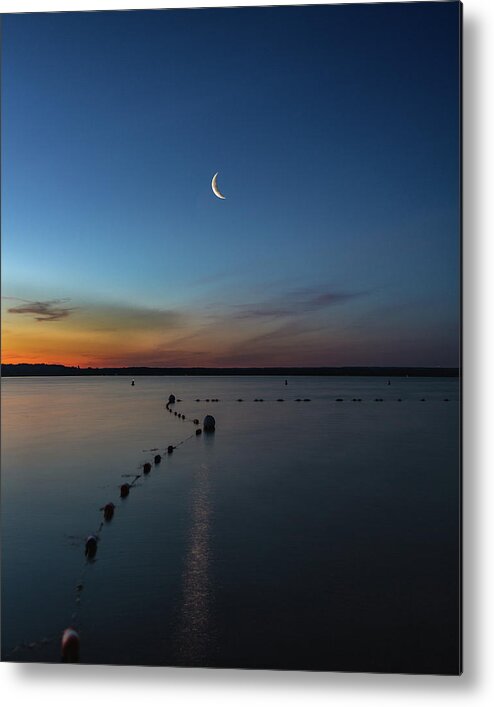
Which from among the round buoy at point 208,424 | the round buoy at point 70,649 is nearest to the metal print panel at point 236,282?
the round buoy at point 70,649

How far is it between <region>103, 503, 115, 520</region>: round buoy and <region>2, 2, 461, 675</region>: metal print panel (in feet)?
0.26

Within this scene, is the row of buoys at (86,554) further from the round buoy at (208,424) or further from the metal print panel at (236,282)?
the round buoy at (208,424)

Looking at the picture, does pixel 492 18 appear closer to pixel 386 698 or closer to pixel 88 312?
pixel 88 312

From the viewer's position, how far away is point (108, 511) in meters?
4.85

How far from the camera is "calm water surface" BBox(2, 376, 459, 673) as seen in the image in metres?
3.37

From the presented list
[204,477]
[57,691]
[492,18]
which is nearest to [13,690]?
[57,691]

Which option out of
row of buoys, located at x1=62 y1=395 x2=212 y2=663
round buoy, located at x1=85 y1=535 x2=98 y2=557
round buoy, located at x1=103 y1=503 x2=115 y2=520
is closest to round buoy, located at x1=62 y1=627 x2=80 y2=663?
row of buoys, located at x1=62 y1=395 x2=212 y2=663

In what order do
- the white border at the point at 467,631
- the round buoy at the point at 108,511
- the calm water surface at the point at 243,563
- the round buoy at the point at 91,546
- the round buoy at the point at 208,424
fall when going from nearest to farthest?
1. the white border at the point at 467,631
2. the calm water surface at the point at 243,563
3. the round buoy at the point at 91,546
4. the round buoy at the point at 108,511
5. the round buoy at the point at 208,424

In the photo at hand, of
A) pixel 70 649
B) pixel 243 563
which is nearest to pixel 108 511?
pixel 243 563

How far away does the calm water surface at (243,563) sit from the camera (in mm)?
3371

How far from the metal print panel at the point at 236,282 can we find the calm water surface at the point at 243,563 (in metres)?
0.01

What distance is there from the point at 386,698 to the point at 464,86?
299 cm

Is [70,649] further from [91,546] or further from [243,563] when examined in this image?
[243,563]

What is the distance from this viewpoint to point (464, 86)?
11.1 ft
